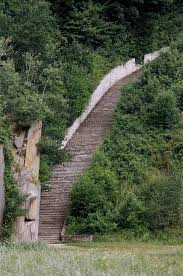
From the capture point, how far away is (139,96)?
29.6 m

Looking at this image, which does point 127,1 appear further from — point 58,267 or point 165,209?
point 58,267

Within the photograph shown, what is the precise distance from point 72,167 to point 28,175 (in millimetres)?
4359

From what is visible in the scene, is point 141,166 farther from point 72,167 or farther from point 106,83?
point 106,83

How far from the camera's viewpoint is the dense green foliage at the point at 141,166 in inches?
874

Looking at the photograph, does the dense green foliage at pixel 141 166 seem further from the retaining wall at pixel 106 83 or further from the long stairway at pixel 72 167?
the retaining wall at pixel 106 83

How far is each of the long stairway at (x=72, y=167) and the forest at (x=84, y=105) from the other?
1.99ft

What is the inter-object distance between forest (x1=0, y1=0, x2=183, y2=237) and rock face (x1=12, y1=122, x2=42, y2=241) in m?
0.45

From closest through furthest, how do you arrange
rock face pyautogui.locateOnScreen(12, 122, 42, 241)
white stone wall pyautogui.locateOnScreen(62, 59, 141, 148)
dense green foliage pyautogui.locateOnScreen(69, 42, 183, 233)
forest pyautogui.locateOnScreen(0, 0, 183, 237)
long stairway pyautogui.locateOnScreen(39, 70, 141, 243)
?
rock face pyautogui.locateOnScreen(12, 122, 42, 241)
forest pyautogui.locateOnScreen(0, 0, 183, 237)
dense green foliage pyautogui.locateOnScreen(69, 42, 183, 233)
long stairway pyautogui.locateOnScreen(39, 70, 141, 243)
white stone wall pyautogui.locateOnScreen(62, 59, 141, 148)

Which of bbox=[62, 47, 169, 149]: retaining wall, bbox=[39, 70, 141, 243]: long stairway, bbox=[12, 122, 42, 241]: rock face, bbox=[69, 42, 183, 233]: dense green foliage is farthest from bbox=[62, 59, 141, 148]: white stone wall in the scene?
bbox=[12, 122, 42, 241]: rock face

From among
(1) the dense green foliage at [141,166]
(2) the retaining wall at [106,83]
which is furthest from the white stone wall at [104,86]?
(1) the dense green foliage at [141,166]

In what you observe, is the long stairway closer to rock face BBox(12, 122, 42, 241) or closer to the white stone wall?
the white stone wall

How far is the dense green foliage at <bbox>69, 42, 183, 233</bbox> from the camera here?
22.2 meters

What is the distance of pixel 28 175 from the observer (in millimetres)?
21969

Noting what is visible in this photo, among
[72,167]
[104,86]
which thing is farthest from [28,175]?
[104,86]
